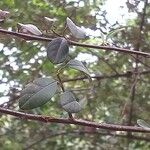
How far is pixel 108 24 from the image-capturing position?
1589 mm

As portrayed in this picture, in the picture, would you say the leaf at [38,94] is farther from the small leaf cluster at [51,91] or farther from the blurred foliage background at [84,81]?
the blurred foliage background at [84,81]

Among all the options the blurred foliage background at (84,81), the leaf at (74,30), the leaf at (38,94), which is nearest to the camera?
the leaf at (38,94)

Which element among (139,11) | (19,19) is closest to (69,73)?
(139,11)

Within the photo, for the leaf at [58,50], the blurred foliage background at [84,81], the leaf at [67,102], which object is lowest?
the blurred foliage background at [84,81]

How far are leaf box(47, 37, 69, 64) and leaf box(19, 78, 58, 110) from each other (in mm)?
41

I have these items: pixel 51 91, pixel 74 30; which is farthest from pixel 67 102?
pixel 74 30

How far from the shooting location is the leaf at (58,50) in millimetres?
691

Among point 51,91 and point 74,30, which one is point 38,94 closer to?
point 51,91

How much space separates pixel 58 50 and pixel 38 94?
0.08 metres

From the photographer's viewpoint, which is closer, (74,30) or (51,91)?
(51,91)

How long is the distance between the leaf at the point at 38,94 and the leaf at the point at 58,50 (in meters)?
0.04

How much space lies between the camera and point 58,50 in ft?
2.26

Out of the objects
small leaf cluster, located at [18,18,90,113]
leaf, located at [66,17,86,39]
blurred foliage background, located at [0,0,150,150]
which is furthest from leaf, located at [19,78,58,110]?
blurred foliage background, located at [0,0,150,150]

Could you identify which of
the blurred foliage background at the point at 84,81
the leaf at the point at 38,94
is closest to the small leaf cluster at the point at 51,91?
the leaf at the point at 38,94
